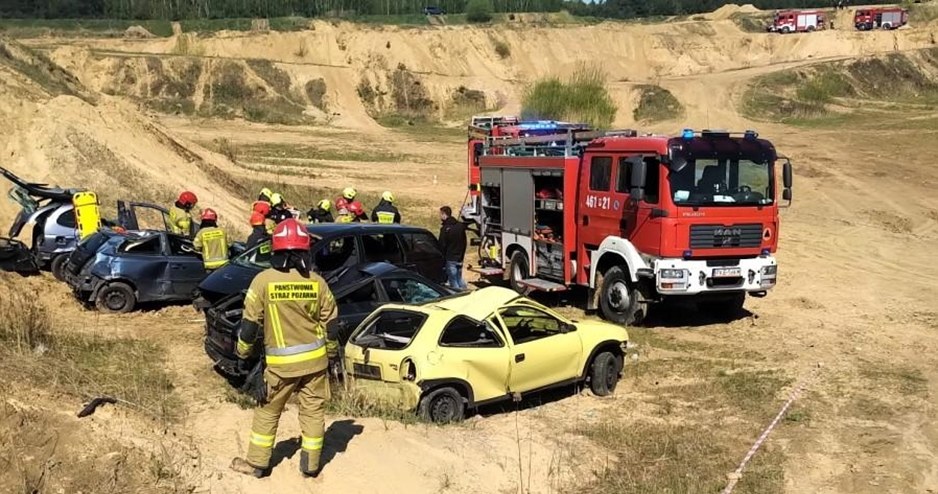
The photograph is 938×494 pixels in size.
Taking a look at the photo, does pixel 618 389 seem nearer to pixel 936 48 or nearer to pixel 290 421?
pixel 290 421

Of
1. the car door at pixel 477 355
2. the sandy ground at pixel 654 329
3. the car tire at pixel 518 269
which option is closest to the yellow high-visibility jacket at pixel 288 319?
the sandy ground at pixel 654 329

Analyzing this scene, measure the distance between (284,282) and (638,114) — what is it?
163 ft

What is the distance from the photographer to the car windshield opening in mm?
8938

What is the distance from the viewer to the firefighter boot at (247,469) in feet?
22.1

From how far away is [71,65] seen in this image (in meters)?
56.1

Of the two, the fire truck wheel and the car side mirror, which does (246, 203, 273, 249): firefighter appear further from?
the car side mirror

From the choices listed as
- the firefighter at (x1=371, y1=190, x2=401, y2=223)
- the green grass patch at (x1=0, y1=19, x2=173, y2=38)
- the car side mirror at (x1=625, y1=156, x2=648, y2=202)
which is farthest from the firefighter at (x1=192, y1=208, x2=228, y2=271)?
the green grass patch at (x1=0, y1=19, x2=173, y2=38)

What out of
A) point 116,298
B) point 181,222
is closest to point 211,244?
point 116,298

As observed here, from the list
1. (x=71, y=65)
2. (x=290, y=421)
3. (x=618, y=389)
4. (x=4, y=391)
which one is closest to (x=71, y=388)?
(x=4, y=391)

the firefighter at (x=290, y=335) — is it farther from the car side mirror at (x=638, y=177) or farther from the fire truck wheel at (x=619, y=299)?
the fire truck wheel at (x=619, y=299)

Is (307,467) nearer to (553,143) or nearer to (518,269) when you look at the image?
(553,143)

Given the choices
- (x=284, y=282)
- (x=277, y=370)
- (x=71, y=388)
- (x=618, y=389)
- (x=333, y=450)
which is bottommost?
(x=618, y=389)

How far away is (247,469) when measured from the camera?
22.2ft

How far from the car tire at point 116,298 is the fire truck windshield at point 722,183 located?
26.7ft
